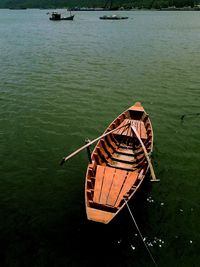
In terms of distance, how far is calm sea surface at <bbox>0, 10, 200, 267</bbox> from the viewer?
1295 centimetres

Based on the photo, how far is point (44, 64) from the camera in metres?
44.7

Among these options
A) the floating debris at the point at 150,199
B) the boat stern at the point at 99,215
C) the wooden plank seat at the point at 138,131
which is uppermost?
the wooden plank seat at the point at 138,131

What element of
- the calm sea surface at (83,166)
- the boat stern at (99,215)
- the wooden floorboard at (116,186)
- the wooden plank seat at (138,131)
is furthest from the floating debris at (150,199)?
the wooden plank seat at (138,131)

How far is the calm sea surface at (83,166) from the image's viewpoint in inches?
510

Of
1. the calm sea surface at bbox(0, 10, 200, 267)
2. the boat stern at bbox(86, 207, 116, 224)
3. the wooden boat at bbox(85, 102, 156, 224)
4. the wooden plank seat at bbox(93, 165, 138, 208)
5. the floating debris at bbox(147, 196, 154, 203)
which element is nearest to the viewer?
the boat stern at bbox(86, 207, 116, 224)

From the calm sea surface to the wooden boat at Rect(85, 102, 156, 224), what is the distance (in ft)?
3.34

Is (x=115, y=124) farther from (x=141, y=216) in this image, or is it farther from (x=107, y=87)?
(x=107, y=87)

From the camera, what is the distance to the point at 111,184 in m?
14.6

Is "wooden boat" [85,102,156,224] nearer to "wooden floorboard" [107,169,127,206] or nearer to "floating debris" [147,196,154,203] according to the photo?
"wooden floorboard" [107,169,127,206]

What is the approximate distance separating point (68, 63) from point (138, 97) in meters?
19.0

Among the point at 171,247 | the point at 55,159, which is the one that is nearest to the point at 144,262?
the point at 171,247

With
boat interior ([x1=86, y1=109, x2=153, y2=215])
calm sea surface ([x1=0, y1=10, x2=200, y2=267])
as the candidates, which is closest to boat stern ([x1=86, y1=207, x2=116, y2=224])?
calm sea surface ([x1=0, y1=10, x2=200, y2=267])

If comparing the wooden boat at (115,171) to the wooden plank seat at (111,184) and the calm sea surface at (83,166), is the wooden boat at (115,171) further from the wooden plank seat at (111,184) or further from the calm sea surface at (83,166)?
the calm sea surface at (83,166)

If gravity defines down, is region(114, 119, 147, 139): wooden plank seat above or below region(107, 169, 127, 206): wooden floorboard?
above
